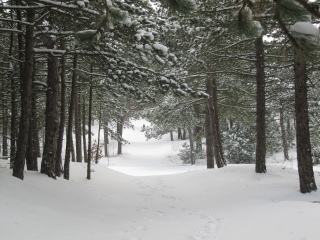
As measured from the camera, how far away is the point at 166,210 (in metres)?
8.59

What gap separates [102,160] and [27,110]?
76.5 ft

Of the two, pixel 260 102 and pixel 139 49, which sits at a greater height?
pixel 139 49

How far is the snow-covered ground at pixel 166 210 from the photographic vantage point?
538cm

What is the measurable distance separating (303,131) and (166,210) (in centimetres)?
433

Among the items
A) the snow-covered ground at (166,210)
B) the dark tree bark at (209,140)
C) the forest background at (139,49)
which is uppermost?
the forest background at (139,49)

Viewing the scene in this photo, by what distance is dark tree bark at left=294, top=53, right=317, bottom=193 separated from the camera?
8.64m

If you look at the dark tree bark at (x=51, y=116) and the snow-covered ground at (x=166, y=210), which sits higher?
the dark tree bark at (x=51, y=116)

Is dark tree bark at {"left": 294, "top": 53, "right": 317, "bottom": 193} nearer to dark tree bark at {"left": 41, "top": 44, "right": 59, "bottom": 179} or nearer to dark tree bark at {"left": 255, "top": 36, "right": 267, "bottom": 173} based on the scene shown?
dark tree bark at {"left": 255, "top": 36, "right": 267, "bottom": 173}

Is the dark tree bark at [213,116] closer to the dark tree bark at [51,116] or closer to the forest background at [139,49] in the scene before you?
the forest background at [139,49]

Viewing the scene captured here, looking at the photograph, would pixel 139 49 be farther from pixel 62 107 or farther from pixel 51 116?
pixel 62 107

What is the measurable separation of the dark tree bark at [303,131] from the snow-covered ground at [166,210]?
38cm

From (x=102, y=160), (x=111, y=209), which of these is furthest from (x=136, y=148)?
(x=111, y=209)

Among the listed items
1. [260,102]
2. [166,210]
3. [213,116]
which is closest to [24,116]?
[166,210]

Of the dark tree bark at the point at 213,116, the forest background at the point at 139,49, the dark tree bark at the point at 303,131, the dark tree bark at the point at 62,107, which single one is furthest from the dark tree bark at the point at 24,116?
the dark tree bark at the point at 213,116
